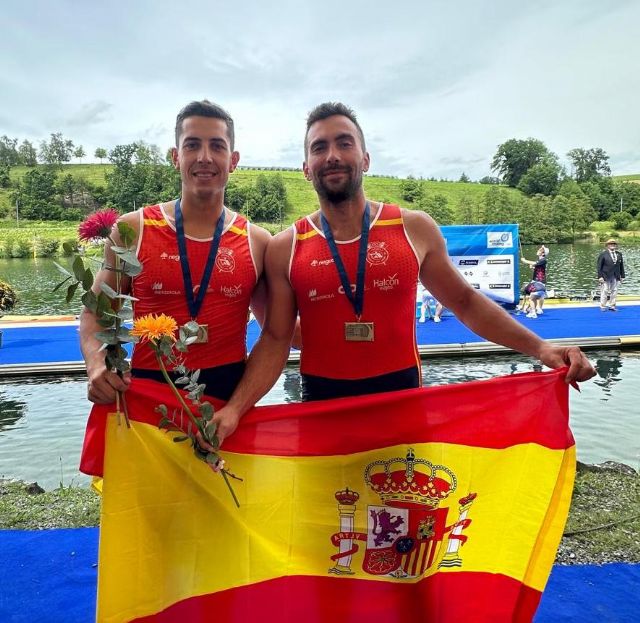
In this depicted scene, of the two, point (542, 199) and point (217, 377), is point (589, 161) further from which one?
point (217, 377)

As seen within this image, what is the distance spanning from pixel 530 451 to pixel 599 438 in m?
5.17

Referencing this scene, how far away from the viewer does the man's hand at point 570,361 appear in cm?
243

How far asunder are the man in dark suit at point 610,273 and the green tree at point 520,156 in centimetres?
10113

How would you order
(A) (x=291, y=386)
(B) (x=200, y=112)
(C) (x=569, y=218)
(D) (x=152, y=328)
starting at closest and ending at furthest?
(D) (x=152, y=328) → (B) (x=200, y=112) → (A) (x=291, y=386) → (C) (x=569, y=218)

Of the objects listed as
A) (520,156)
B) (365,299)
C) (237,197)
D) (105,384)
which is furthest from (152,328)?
(520,156)

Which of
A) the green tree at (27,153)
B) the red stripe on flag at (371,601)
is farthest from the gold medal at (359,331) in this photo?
the green tree at (27,153)

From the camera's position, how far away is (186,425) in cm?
230

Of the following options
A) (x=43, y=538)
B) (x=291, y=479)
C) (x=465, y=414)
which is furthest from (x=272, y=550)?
(x=43, y=538)

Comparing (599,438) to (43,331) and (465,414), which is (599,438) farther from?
(43,331)

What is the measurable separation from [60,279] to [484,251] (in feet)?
73.6

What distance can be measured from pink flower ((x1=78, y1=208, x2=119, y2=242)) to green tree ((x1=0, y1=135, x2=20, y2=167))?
433ft

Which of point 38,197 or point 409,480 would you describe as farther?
point 38,197

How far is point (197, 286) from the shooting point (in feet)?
8.36

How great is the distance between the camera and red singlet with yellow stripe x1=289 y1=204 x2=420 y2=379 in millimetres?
2555
